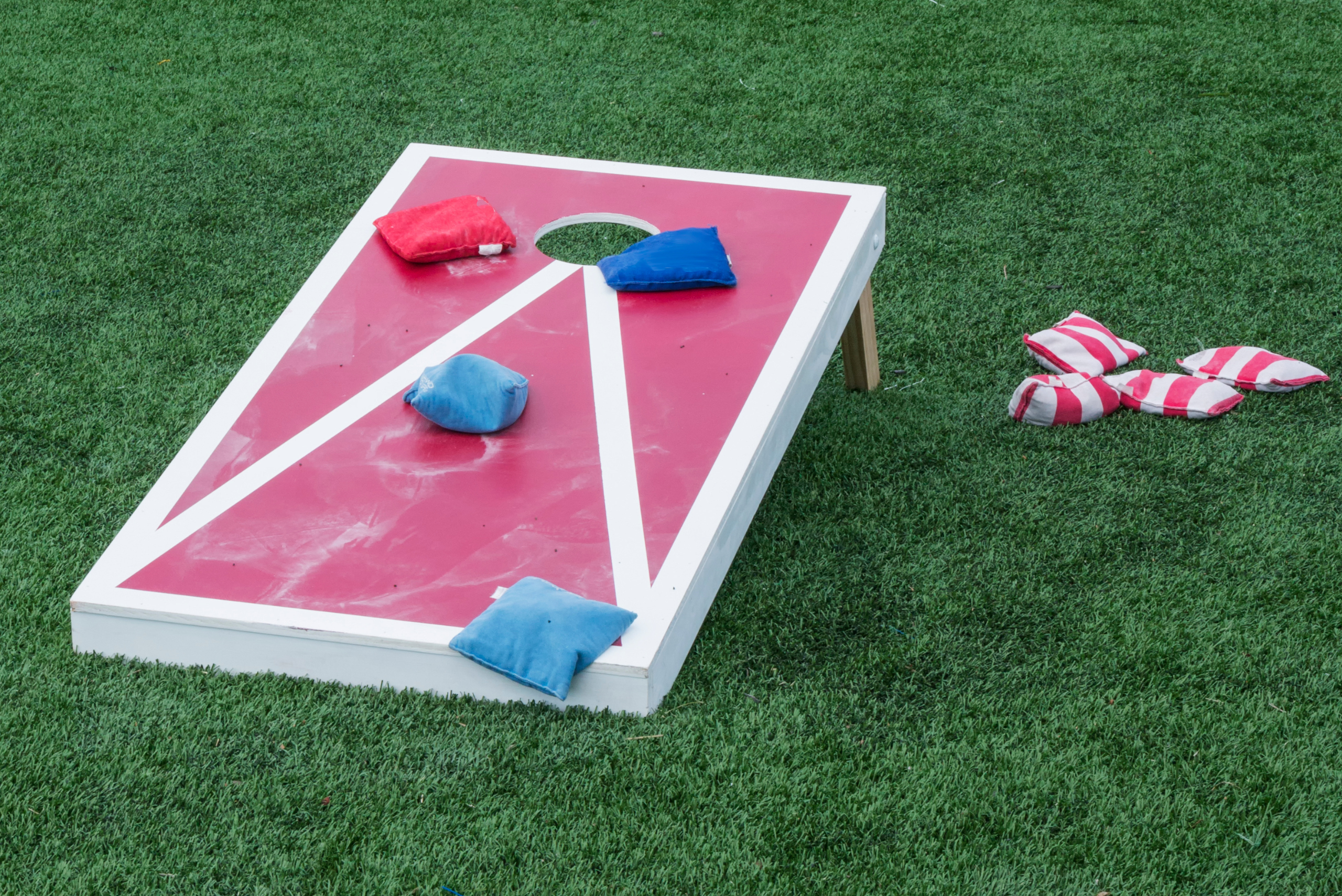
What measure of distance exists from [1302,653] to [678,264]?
4.97 ft

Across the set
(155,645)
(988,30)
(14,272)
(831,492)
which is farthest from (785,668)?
(988,30)

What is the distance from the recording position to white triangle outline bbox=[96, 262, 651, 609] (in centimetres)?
255

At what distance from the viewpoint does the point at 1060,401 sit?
338 cm

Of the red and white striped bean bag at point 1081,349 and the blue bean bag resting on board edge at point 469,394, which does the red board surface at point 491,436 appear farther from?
the red and white striped bean bag at point 1081,349

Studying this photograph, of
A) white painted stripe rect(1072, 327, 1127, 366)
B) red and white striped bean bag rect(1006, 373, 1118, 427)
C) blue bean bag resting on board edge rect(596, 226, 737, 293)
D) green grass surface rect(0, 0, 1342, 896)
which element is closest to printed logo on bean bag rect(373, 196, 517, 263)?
blue bean bag resting on board edge rect(596, 226, 737, 293)

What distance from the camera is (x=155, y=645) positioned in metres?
2.56

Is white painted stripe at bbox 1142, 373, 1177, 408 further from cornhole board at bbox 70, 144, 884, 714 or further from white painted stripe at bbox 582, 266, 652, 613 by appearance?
white painted stripe at bbox 582, 266, 652, 613

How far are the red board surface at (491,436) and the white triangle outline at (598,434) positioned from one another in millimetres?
17

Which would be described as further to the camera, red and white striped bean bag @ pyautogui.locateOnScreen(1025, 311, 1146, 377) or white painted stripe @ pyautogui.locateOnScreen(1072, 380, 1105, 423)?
red and white striped bean bag @ pyautogui.locateOnScreen(1025, 311, 1146, 377)

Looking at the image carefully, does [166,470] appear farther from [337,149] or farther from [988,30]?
[988,30]

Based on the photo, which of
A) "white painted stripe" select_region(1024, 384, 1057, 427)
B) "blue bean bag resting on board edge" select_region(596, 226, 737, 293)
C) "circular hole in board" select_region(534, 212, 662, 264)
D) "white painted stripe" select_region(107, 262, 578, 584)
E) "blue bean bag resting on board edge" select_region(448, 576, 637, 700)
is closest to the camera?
"blue bean bag resting on board edge" select_region(448, 576, 637, 700)

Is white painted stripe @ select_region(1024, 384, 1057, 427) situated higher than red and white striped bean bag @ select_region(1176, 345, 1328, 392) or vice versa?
white painted stripe @ select_region(1024, 384, 1057, 427)

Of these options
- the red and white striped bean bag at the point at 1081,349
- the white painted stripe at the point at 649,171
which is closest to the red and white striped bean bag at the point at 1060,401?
the red and white striped bean bag at the point at 1081,349

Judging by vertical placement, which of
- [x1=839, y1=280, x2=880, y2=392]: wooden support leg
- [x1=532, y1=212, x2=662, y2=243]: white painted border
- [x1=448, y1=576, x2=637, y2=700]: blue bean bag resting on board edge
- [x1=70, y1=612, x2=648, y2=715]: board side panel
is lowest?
[x1=839, y1=280, x2=880, y2=392]: wooden support leg
